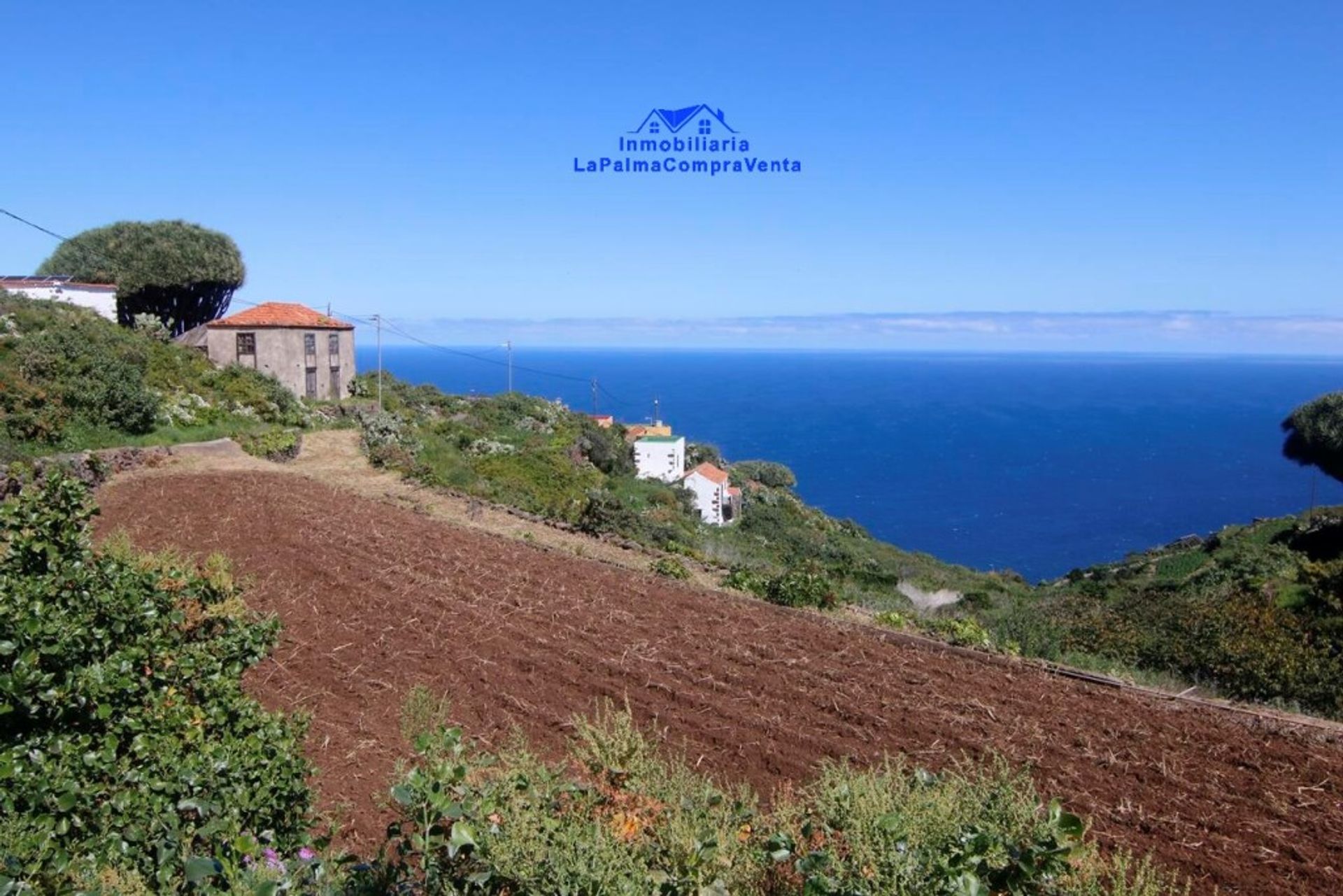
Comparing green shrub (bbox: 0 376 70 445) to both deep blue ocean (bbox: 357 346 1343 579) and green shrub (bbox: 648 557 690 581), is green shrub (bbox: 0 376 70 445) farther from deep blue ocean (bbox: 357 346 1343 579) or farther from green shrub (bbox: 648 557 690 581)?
deep blue ocean (bbox: 357 346 1343 579)

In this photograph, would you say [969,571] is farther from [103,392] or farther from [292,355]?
[103,392]

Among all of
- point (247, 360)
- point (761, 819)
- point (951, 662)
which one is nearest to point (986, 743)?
point (951, 662)

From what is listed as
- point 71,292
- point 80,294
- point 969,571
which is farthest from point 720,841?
point 969,571

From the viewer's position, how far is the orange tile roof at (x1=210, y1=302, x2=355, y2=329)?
28375 mm

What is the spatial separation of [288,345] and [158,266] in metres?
10.3

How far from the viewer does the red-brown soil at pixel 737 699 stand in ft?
19.1

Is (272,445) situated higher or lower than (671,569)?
higher

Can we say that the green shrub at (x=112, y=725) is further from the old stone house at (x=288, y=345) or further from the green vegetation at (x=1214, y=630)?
the old stone house at (x=288, y=345)

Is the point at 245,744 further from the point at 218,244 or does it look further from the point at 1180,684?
the point at 218,244

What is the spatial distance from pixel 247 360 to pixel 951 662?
25.1 meters

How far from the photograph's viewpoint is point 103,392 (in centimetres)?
1828

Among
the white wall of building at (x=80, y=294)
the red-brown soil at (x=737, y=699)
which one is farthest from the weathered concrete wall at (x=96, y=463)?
the white wall of building at (x=80, y=294)

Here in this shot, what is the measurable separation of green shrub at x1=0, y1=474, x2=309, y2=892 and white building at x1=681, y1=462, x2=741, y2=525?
40.8 metres

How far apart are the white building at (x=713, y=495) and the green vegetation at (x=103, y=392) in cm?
2489
